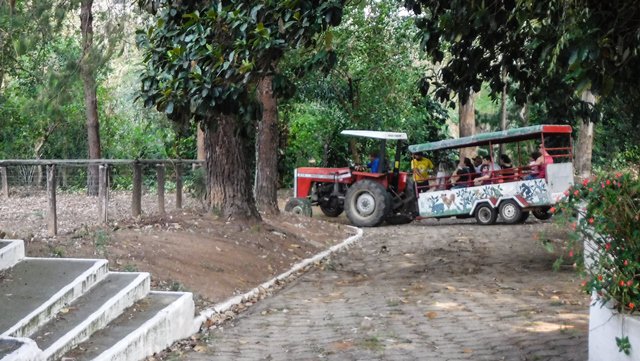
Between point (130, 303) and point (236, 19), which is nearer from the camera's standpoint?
point (130, 303)

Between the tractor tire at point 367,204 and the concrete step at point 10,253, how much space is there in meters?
12.8

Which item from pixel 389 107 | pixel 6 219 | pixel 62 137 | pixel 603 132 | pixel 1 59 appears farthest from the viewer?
pixel 603 132

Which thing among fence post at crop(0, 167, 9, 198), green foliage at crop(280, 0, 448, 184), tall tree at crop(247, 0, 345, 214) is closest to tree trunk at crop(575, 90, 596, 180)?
green foliage at crop(280, 0, 448, 184)

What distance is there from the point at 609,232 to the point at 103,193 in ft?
25.9

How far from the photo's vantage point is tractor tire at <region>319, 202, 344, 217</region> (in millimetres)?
22188

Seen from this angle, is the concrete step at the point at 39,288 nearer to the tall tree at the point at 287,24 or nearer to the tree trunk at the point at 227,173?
the tall tree at the point at 287,24

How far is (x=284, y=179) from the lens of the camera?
29547 millimetres

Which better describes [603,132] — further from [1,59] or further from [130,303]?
[130,303]

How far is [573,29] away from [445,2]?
343 centimetres

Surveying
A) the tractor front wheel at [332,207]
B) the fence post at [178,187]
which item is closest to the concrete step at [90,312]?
the fence post at [178,187]

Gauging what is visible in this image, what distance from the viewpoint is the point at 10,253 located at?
27.5ft

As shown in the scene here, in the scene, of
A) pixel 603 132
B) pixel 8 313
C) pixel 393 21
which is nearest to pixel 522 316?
pixel 8 313

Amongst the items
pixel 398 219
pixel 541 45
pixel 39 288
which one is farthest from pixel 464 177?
pixel 39 288

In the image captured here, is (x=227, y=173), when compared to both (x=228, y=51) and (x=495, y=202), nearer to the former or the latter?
(x=228, y=51)
